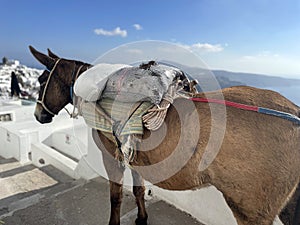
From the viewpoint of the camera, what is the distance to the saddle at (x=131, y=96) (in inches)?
59.1

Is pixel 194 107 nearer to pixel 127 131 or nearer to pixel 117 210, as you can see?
pixel 127 131

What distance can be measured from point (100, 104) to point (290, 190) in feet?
4.43

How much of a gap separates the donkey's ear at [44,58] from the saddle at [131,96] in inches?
29.7

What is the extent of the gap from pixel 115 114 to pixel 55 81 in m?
1.05

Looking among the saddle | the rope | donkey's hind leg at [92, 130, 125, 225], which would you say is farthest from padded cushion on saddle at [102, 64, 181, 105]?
donkey's hind leg at [92, 130, 125, 225]

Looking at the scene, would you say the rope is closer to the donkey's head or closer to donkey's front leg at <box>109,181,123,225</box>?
donkey's front leg at <box>109,181,123,225</box>

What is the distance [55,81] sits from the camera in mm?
2375

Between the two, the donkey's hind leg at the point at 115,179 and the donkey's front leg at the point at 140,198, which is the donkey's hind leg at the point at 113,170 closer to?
the donkey's hind leg at the point at 115,179

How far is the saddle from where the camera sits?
1502 mm

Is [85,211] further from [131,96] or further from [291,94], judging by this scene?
[291,94]

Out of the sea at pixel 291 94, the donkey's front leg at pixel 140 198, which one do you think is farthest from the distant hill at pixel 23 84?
the sea at pixel 291 94

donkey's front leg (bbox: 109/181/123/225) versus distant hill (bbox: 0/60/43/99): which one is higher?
donkey's front leg (bbox: 109/181/123/225)

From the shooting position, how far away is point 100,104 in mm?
1787

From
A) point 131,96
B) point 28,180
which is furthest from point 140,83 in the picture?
point 28,180
